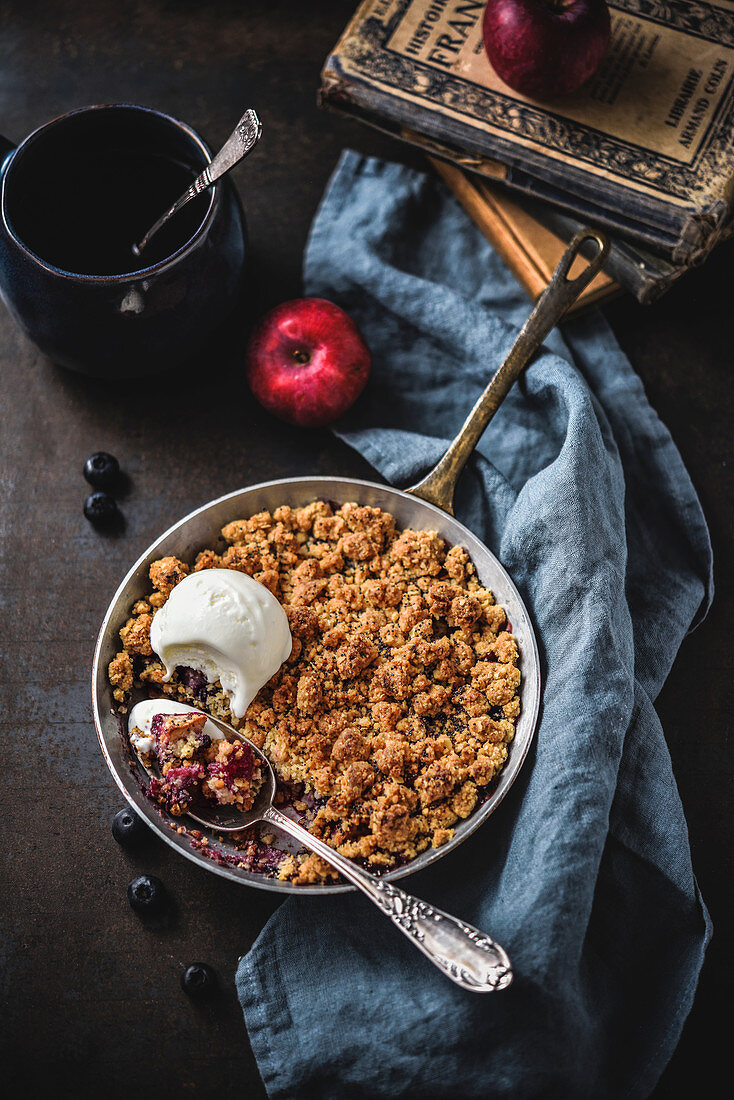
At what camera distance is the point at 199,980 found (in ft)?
4.28

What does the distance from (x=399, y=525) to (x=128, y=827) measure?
657 millimetres

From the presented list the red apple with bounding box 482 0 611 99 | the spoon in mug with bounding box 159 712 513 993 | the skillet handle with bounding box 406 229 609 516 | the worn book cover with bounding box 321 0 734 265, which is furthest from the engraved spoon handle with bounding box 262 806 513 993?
the red apple with bounding box 482 0 611 99

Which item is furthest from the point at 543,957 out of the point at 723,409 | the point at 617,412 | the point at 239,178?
the point at 239,178

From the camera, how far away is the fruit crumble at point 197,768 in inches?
49.0

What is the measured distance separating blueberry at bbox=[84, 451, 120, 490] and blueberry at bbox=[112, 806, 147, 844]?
1.87 ft

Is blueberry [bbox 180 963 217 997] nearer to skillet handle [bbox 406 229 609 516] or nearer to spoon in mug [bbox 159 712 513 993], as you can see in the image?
spoon in mug [bbox 159 712 513 993]

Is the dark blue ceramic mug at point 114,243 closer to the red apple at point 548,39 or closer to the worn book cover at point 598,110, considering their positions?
the worn book cover at point 598,110

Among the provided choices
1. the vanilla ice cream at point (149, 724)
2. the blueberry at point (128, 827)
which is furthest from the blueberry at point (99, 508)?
Result: the blueberry at point (128, 827)

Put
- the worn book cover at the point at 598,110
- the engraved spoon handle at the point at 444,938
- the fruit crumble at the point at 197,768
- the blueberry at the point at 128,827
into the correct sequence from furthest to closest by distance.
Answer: the worn book cover at the point at 598,110 → the blueberry at the point at 128,827 → the fruit crumble at the point at 197,768 → the engraved spoon handle at the point at 444,938

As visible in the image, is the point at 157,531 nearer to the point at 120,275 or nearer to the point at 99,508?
the point at 99,508

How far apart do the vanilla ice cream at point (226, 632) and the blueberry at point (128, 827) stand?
0.78 ft

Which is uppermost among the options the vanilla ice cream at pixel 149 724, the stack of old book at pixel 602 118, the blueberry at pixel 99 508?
the stack of old book at pixel 602 118

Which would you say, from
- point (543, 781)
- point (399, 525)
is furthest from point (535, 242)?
point (543, 781)

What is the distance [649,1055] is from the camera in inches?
49.4
